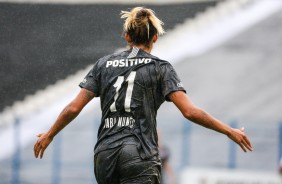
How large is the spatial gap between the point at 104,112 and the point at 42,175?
7291 mm

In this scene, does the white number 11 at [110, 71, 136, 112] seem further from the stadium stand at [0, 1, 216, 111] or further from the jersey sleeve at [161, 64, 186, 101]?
the stadium stand at [0, 1, 216, 111]

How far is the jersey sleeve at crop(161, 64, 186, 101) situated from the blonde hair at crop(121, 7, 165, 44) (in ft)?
0.69

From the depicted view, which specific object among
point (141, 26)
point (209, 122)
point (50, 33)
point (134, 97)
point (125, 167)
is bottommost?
point (125, 167)

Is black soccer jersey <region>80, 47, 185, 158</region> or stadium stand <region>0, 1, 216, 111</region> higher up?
stadium stand <region>0, 1, 216, 111</region>

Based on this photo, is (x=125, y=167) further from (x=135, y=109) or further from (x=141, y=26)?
(x=141, y=26)

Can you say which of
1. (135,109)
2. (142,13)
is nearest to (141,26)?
(142,13)

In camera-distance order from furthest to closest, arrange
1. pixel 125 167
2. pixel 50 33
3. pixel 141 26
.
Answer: pixel 50 33
pixel 141 26
pixel 125 167

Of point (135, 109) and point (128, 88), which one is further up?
point (128, 88)

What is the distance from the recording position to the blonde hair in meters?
4.52

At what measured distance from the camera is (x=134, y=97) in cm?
444

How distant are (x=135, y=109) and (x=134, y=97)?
65 mm

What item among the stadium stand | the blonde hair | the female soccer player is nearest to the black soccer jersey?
the female soccer player

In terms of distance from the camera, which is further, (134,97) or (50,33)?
(50,33)

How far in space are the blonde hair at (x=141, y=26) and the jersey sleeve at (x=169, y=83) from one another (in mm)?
211
